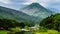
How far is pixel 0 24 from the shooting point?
186 meters

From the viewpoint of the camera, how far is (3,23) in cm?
19350

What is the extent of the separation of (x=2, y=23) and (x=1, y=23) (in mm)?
1583

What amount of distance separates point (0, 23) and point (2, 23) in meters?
4.68

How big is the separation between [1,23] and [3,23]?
9.76 feet

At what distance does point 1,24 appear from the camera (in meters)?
188

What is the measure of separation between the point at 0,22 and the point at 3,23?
3433 mm

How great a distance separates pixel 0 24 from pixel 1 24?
2.69m

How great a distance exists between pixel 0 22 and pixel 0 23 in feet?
12.8

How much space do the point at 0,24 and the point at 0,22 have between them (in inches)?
239

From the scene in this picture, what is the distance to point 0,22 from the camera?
192m

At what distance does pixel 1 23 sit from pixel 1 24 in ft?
8.78

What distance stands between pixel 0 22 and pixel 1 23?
157 cm

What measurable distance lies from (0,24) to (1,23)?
519cm

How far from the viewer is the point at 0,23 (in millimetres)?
187875
